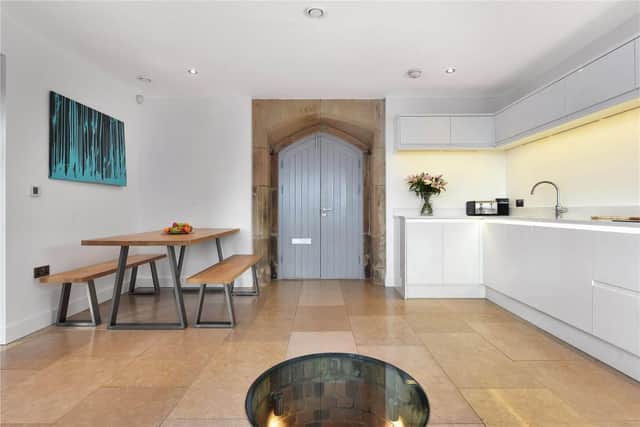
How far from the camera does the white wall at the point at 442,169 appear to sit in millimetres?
4469

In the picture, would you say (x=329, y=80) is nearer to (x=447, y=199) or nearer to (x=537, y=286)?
(x=447, y=199)

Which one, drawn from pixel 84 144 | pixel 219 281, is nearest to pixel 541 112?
pixel 219 281

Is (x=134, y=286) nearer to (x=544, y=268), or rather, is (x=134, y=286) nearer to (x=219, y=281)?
(x=219, y=281)

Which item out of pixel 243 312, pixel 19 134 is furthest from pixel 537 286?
pixel 19 134

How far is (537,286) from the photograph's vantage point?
114 inches

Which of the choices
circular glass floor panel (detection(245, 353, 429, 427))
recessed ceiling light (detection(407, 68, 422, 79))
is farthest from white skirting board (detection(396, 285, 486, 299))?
circular glass floor panel (detection(245, 353, 429, 427))

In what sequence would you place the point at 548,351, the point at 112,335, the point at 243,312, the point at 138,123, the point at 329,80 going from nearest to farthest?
1. the point at 548,351
2. the point at 112,335
3. the point at 243,312
4. the point at 329,80
5. the point at 138,123

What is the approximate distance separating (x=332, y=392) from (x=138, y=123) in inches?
177

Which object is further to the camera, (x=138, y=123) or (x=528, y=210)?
(x=138, y=123)

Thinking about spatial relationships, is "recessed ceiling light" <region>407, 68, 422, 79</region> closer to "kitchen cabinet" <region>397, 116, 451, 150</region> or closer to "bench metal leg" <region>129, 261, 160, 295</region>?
"kitchen cabinet" <region>397, 116, 451, 150</region>

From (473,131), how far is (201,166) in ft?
11.8

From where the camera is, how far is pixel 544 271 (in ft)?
9.19

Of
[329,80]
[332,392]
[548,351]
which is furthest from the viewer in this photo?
[329,80]

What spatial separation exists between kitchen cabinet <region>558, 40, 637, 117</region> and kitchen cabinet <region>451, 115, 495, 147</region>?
1.31 metres
